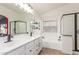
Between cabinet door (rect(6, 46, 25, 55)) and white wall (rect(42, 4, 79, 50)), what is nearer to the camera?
cabinet door (rect(6, 46, 25, 55))

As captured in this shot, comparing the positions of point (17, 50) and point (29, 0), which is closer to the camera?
point (17, 50)

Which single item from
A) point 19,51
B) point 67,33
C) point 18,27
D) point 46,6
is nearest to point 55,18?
point 46,6

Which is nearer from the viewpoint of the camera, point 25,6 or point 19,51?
point 19,51

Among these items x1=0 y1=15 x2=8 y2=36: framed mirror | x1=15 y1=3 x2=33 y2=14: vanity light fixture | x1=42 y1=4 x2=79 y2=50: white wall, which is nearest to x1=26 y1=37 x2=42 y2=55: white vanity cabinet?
x1=42 y1=4 x2=79 y2=50: white wall

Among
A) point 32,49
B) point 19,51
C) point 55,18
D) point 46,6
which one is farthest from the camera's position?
point 32,49

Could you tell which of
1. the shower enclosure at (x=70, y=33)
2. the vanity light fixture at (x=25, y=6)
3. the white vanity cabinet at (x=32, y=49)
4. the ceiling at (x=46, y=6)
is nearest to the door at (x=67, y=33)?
the shower enclosure at (x=70, y=33)

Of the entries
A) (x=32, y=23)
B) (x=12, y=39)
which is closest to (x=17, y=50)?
(x=12, y=39)

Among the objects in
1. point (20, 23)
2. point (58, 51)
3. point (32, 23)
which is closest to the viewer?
point (58, 51)

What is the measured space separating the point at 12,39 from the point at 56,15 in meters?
0.94

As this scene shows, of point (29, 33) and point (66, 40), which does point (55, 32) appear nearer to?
point (66, 40)

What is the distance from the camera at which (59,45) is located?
186 centimetres

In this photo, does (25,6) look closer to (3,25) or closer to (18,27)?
(18,27)

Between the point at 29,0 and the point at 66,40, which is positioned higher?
the point at 29,0

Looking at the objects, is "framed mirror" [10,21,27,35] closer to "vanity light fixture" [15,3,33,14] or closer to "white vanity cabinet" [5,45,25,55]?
"vanity light fixture" [15,3,33,14]
